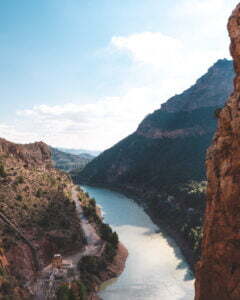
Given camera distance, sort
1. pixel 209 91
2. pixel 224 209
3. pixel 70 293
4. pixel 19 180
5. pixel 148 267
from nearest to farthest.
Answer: pixel 224 209, pixel 70 293, pixel 148 267, pixel 19 180, pixel 209 91

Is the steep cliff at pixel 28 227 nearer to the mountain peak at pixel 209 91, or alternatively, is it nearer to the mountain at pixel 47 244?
the mountain at pixel 47 244

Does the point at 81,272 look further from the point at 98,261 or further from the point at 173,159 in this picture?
the point at 173,159

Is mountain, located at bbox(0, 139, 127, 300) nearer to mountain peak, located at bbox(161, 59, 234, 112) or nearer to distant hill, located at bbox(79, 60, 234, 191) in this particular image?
distant hill, located at bbox(79, 60, 234, 191)

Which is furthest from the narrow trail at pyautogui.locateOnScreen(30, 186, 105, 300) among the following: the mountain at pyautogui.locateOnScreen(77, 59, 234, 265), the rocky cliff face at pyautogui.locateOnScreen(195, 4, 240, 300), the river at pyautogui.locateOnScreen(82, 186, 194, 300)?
the rocky cliff face at pyautogui.locateOnScreen(195, 4, 240, 300)

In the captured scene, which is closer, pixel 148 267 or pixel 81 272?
pixel 81 272

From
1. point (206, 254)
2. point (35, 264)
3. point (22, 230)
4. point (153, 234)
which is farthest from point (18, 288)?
point (153, 234)

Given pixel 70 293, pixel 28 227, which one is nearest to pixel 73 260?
pixel 28 227
